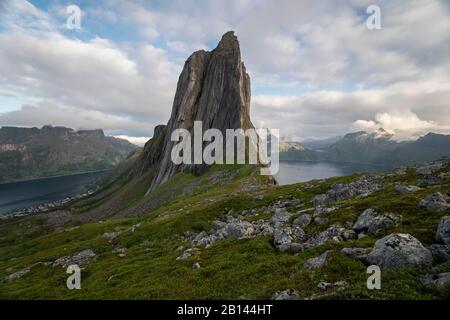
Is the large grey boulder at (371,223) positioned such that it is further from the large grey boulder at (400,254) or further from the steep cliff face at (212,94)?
the steep cliff face at (212,94)

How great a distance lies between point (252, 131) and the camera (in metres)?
156

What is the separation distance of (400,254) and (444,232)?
4337 millimetres

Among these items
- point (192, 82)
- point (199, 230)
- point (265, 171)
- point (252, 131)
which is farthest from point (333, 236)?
point (192, 82)

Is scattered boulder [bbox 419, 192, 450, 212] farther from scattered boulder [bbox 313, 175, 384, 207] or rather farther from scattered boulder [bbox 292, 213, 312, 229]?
scattered boulder [bbox 313, 175, 384, 207]

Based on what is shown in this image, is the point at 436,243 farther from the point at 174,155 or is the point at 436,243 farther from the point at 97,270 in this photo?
the point at 174,155

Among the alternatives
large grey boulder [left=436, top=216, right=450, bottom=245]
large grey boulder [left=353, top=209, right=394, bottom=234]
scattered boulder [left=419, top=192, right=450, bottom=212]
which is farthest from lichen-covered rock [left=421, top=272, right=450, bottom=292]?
scattered boulder [left=419, top=192, right=450, bottom=212]

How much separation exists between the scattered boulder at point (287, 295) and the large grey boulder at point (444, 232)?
417 inches

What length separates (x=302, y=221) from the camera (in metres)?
31.0

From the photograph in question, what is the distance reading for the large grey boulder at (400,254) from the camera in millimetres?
16558

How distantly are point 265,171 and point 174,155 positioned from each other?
67.6 m

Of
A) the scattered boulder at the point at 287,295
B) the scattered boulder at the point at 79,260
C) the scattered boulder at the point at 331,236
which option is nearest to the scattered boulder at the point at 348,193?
the scattered boulder at the point at 331,236

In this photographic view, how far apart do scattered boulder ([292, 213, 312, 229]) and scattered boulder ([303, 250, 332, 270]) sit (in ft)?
33.4
